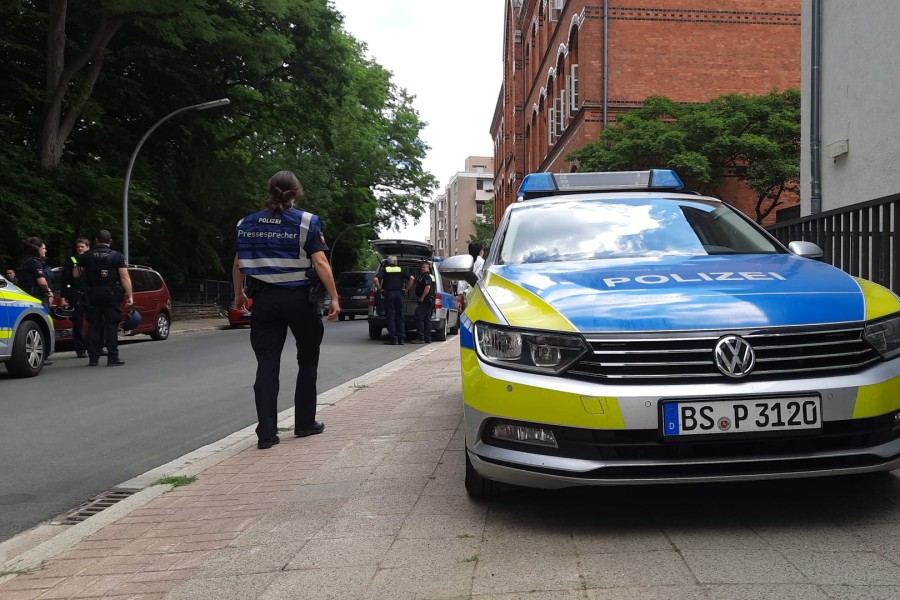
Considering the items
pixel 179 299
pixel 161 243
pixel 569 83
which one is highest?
pixel 569 83

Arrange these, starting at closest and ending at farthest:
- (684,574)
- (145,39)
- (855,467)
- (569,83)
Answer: (684,574) → (855,467) → (145,39) → (569,83)

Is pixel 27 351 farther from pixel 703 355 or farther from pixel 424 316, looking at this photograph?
pixel 703 355

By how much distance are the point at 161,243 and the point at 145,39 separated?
746 cm

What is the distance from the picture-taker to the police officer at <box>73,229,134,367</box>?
12062mm

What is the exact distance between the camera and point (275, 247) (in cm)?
578

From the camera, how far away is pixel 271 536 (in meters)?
3.67

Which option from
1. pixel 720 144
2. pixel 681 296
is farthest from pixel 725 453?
pixel 720 144

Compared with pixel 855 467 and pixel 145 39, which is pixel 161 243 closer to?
pixel 145 39

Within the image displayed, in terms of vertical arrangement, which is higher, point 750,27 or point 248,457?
point 750,27

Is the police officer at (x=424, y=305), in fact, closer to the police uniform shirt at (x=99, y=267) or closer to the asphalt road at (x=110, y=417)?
the asphalt road at (x=110, y=417)

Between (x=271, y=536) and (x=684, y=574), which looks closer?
(x=684, y=574)

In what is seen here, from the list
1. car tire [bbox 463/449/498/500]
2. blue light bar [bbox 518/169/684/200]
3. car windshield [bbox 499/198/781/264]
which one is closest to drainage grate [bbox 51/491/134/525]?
car tire [bbox 463/449/498/500]

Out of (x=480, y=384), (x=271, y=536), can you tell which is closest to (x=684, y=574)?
(x=480, y=384)

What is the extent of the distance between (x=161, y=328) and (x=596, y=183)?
14.9m
